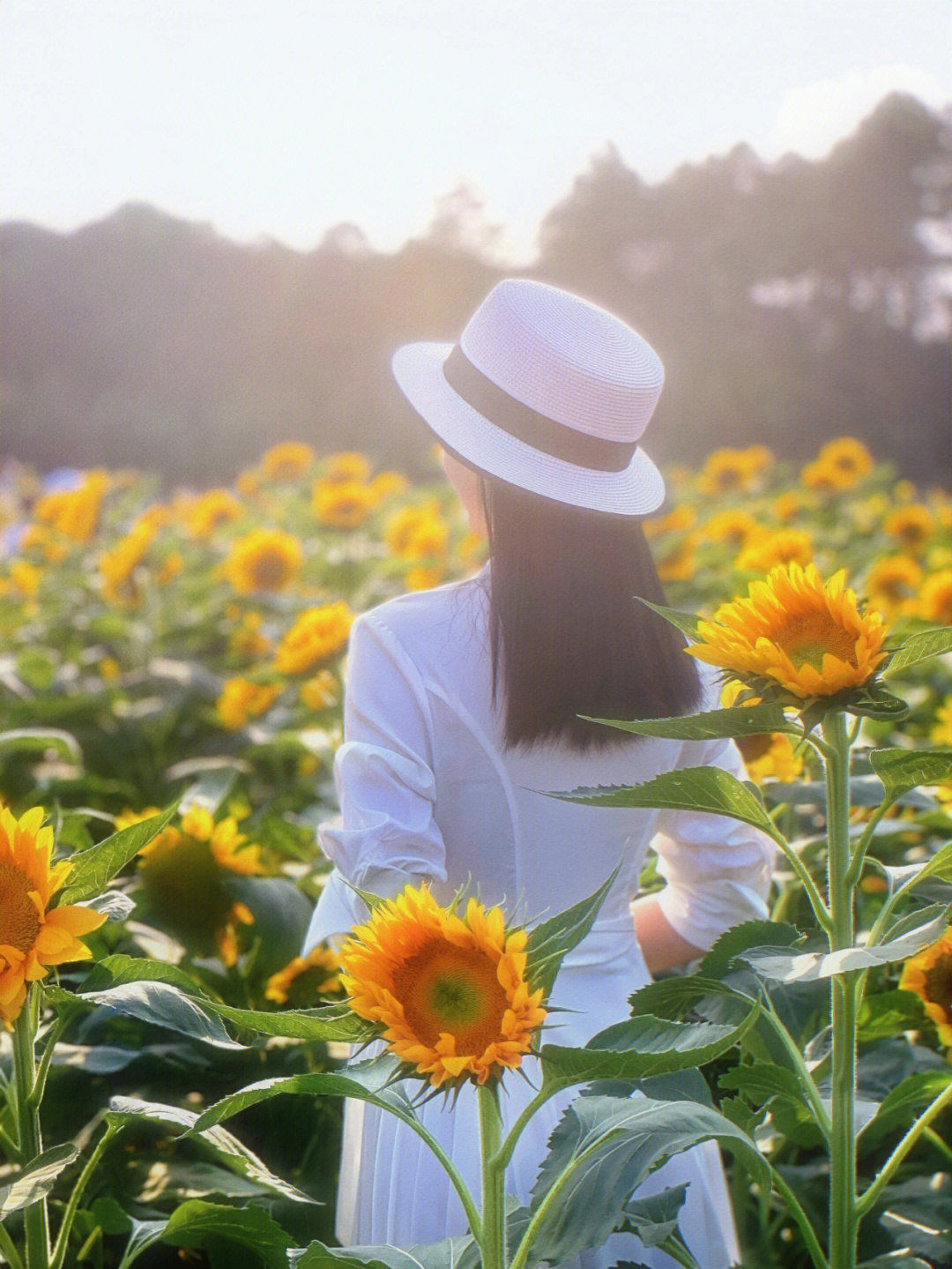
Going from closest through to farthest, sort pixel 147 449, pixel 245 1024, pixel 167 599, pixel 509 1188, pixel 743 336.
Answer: pixel 245 1024 < pixel 509 1188 < pixel 167 599 < pixel 147 449 < pixel 743 336

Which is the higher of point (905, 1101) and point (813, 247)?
point (813, 247)

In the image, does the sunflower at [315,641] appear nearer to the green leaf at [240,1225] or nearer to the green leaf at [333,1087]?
the green leaf at [240,1225]

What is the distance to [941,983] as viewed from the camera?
4.00 feet

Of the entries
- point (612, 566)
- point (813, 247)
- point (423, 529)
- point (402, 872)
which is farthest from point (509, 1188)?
point (813, 247)

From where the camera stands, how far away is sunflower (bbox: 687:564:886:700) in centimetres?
90

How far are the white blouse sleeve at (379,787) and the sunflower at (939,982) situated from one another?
46 cm

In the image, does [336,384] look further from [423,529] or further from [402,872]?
[402,872]

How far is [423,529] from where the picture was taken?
11.6ft

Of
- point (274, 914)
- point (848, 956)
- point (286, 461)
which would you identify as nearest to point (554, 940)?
point (848, 956)

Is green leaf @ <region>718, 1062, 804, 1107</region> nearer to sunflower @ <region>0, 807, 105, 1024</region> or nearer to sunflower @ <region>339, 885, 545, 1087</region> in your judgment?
sunflower @ <region>339, 885, 545, 1087</region>

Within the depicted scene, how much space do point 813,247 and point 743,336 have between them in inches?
32.9

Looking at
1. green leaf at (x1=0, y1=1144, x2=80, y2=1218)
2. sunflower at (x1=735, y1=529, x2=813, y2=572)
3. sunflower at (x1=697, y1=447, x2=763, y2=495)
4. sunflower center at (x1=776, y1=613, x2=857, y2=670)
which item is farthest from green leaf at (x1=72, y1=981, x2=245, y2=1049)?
sunflower at (x1=697, y1=447, x2=763, y2=495)

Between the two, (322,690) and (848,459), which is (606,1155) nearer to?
(322,690)

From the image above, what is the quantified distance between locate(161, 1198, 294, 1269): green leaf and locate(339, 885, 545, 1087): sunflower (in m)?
0.28
